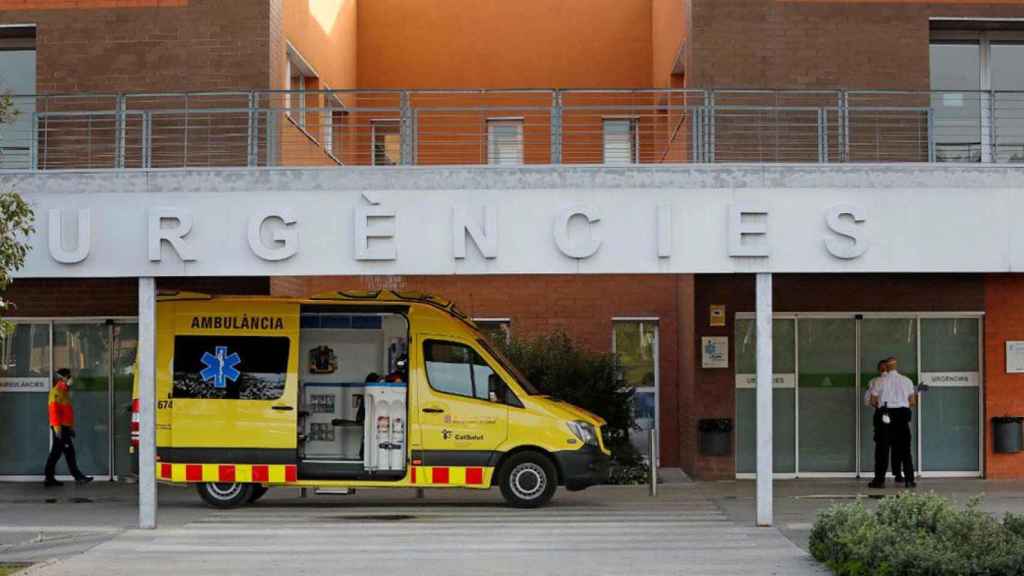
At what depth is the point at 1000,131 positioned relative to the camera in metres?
20.6

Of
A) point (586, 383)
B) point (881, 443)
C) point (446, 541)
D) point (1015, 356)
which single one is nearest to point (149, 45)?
point (586, 383)

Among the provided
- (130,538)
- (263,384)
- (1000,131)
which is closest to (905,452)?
(1000,131)

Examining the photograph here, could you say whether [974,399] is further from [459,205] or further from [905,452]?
[459,205]

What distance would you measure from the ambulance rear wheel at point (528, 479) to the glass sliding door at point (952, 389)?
6.78m

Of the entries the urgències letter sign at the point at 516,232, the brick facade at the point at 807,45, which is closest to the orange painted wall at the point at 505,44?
the brick facade at the point at 807,45

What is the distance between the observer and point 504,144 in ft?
88.9

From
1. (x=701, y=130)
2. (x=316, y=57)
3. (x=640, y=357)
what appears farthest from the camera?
(x=640, y=357)

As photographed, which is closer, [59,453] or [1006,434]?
[59,453]

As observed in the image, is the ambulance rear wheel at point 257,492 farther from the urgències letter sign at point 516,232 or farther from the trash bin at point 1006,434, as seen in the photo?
the trash bin at point 1006,434

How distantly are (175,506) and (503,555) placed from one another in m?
6.00

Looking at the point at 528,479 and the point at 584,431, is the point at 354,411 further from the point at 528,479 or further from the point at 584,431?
the point at 584,431

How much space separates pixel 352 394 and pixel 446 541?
3.35 meters

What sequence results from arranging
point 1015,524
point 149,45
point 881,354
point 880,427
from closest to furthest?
point 1015,524, point 880,427, point 149,45, point 881,354

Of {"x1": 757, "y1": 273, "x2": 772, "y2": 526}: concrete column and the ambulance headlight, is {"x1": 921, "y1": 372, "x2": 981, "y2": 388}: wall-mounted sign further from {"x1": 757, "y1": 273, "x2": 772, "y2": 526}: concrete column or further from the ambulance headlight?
the ambulance headlight
